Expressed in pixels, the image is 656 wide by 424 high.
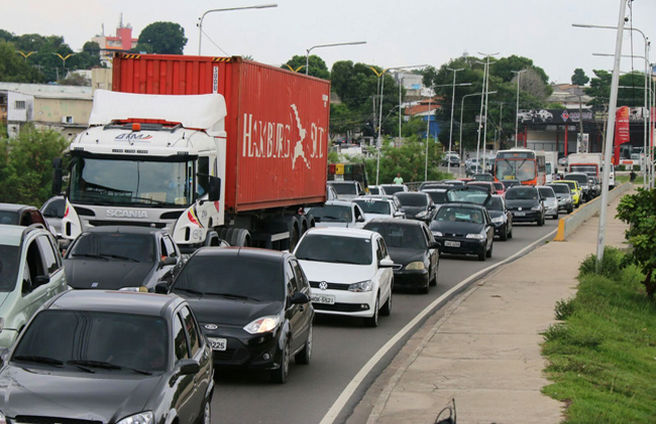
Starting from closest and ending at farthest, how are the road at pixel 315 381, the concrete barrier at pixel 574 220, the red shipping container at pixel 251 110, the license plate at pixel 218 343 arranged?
1. the road at pixel 315 381
2. the license plate at pixel 218 343
3. the red shipping container at pixel 251 110
4. the concrete barrier at pixel 574 220

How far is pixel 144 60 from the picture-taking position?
23000mm

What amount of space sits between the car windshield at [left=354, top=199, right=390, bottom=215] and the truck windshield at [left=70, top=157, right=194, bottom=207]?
1663 centimetres

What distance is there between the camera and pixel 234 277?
1326 cm

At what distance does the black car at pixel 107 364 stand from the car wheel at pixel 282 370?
10.3 ft

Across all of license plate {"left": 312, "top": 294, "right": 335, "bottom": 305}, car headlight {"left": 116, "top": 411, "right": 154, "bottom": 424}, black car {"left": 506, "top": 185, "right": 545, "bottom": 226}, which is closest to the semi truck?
license plate {"left": 312, "top": 294, "right": 335, "bottom": 305}

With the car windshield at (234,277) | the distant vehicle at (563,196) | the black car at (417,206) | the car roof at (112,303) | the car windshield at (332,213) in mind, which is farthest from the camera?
the distant vehicle at (563,196)

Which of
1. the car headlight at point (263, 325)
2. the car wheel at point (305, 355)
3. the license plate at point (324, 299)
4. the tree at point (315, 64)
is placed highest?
the tree at point (315, 64)

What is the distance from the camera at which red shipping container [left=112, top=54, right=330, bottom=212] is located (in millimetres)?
22891

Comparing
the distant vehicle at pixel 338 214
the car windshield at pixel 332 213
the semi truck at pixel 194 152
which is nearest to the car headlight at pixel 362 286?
the semi truck at pixel 194 152

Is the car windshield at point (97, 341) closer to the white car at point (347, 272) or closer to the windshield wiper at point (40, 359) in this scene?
the windshield wiper at point (40, 359)

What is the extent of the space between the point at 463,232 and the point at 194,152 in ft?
48.2

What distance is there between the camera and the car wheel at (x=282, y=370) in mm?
12484

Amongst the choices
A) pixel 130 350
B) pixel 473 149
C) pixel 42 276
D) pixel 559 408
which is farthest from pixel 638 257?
pixel 473 149

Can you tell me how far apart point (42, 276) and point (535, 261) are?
76.9 feet
